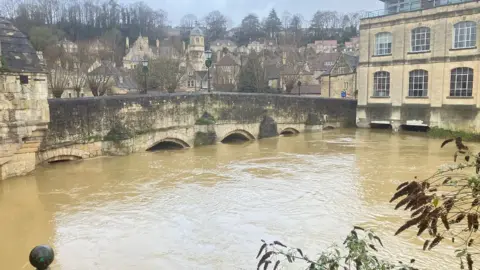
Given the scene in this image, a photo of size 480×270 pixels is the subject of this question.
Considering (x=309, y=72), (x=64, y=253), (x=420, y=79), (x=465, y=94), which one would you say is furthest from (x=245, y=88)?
(x=64, y=253)

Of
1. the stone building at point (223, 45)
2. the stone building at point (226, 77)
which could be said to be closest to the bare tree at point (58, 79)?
the stone building at point (226, 77)

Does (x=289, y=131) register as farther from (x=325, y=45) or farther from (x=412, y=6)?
(x=325, y=45)

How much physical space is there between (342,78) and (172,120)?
74.2 feet

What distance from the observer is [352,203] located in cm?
1158

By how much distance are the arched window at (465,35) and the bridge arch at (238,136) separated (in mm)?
12623

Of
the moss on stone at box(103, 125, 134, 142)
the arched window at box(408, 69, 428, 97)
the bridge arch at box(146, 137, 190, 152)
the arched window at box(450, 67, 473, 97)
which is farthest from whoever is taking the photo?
the arched window at box(408, 69, 428, 97)

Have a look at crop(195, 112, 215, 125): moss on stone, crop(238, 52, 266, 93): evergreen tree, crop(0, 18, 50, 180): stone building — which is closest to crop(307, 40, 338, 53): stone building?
crop(238, 52, 266, 93): evergreen tree

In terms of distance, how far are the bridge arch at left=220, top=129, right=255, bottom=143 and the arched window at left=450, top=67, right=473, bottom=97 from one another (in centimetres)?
1178

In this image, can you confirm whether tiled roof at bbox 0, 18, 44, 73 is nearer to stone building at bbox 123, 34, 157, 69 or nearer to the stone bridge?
the stone bridge

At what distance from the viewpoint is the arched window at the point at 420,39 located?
25.5 meters

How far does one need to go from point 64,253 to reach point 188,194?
192 inches

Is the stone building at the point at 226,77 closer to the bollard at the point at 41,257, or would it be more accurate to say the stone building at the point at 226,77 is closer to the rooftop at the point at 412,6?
the rooftop at the point at 412,6

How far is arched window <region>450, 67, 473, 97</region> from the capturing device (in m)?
23.9

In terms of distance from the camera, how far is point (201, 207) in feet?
37.5
